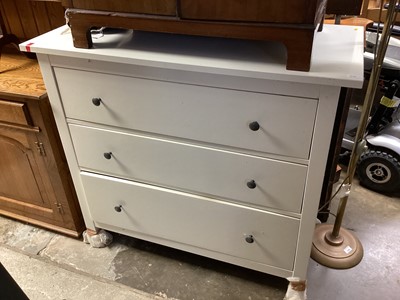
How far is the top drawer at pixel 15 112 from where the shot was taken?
1.30m

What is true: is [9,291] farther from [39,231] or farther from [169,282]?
[39,231]

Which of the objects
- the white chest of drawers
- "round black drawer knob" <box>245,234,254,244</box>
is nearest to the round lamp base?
the white chest of drawers

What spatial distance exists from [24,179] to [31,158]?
14 centimetres

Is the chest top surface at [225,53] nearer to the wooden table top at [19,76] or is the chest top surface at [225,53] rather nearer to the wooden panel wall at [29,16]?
the wooden table top at [19,76]

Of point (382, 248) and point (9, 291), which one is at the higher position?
point (9, 291)

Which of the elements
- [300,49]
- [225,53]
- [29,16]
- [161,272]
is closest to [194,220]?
[161,272]

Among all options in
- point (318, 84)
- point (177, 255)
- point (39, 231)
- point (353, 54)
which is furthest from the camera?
point (39, 231)

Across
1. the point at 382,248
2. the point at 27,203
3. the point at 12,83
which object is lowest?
the point at 382,248

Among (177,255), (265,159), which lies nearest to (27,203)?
(177,255)

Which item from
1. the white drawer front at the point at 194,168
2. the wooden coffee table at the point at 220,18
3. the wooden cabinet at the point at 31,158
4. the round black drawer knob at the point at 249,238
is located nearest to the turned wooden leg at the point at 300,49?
the wooden coffee table at the point at 220,18

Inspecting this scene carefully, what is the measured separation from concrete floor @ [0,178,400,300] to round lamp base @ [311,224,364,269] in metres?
0.03

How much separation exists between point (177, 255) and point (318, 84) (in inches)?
37.5

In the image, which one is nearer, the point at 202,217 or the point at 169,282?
the point at 202,217

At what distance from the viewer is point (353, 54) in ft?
3.37
